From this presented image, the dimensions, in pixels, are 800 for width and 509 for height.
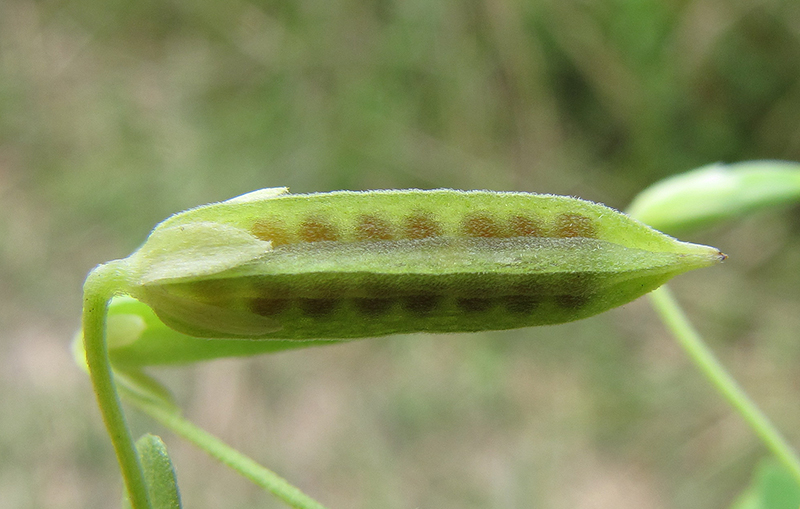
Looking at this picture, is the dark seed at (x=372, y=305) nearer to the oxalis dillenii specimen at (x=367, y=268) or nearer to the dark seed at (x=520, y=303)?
the oxalis dillenii specimen at (x=367, y=268)

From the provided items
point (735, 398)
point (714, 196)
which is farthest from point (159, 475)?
point (714, 196)

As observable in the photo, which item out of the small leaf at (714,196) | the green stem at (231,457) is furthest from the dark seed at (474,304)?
the small leaf at (714,196)

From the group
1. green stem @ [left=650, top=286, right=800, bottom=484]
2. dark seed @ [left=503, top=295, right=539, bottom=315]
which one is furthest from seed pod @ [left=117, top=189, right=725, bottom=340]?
green stem @ [left=650, top=286, right=800, bottom=484]

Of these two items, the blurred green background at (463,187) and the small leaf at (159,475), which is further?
the blurred green background at (463,187)

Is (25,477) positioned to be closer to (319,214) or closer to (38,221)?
(38,221)

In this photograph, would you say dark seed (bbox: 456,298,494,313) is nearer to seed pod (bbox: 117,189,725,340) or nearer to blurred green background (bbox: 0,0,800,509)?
seed pod (bbox: 117,189,725,340)

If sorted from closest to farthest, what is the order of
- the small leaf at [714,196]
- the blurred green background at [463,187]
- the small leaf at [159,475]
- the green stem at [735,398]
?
the small leaf at [159,475] < the green stem at [735,398] < the small leaf at [714,196] < the blurred green background at [463,187]

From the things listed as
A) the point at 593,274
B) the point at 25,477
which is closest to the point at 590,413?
the point at 25,477
